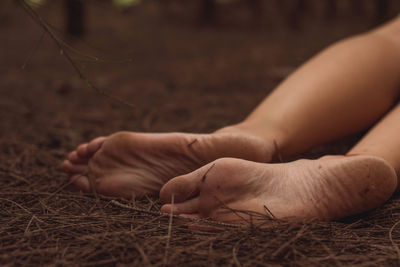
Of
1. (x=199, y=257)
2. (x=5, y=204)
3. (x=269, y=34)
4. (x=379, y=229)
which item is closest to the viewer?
(x=199, y=257)

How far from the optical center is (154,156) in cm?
110

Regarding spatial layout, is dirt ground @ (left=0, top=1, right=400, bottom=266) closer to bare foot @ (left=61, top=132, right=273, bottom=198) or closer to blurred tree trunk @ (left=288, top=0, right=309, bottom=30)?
bare foot @ (left=61, top=132, right=273, bottom=198)

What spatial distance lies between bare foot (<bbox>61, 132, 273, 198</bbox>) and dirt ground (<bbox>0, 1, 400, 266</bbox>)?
5 cm

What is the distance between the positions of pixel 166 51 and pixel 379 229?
3.70m

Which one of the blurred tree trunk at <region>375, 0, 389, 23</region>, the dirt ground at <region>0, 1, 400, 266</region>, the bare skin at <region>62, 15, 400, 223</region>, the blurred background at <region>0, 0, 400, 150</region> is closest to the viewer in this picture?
the dirt ground at <region>0, 1, 400, 266</region>

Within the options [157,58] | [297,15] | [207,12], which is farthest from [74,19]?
[297,15]

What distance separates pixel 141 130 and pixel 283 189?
1037 millimetres

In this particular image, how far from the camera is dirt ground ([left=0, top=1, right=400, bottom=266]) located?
2.64 feet

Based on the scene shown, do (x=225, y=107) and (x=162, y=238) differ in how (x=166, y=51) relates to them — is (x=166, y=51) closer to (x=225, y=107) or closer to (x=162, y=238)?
(x=225, y=107)

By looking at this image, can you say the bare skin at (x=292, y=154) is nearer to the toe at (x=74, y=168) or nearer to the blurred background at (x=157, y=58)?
the toe at (x=74, y=168)

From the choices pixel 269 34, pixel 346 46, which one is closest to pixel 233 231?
pixel 346 46

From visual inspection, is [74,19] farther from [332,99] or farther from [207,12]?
[332,99]

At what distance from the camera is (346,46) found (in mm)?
1364

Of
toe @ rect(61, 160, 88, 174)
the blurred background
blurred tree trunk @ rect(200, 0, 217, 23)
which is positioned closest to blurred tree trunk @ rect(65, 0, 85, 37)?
the blurred background
